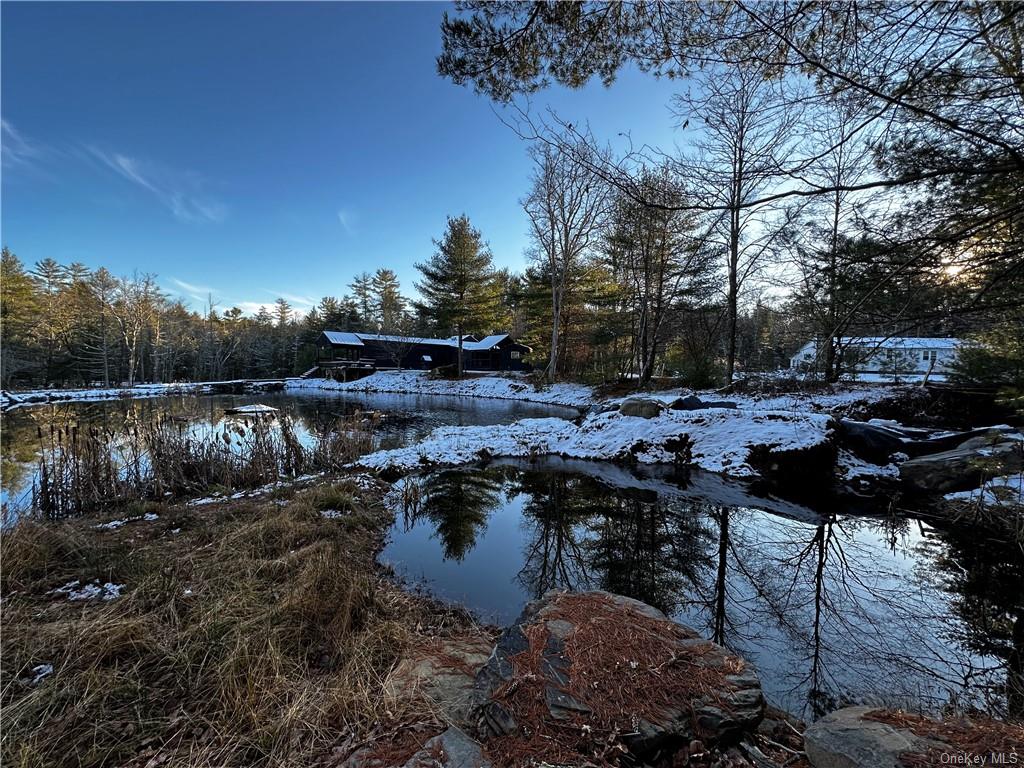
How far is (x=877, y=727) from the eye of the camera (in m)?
1.74

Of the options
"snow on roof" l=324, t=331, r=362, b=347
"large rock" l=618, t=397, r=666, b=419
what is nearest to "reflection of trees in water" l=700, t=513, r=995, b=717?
"large rock" l=618, t=397, r=666, b=419

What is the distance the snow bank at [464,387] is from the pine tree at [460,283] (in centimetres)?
355

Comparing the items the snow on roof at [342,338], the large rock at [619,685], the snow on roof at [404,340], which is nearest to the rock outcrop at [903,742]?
the large rock at [619,685]

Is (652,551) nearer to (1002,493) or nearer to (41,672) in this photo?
(1002,493)

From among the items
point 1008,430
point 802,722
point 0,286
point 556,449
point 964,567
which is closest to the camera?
point 802,722

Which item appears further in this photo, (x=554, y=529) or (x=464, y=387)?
(x=464, y=387)

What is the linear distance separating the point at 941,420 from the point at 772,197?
34.0ft

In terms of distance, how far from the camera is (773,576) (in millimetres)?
4363

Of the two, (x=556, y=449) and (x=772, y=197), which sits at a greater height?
(x=772, y=197)

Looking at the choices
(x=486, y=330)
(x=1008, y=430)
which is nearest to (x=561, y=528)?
(x=1008, y=430)

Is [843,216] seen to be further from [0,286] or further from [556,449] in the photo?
[0,286]

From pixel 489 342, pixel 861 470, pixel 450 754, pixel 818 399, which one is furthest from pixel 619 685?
pixel 489 342

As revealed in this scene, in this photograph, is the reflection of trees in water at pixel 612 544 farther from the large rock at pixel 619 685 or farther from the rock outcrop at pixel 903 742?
the rock outcrop at pixel 903 742

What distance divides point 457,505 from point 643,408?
6.42 meters
